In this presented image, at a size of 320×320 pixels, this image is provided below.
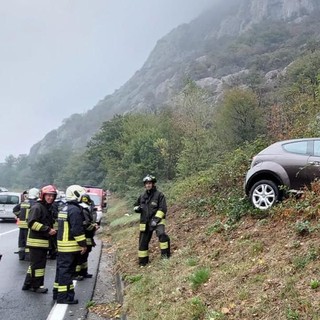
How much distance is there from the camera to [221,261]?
272 inches

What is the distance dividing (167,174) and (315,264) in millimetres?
28338

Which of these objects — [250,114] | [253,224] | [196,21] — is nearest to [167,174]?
[250,114]

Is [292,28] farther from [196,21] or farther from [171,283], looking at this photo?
[171,283]

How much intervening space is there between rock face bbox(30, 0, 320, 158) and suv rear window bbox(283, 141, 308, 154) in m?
82.8

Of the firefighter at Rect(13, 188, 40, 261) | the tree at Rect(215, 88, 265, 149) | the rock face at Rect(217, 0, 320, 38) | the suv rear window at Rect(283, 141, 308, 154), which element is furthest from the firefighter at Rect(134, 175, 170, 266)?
the rock face at Rect(217, 0, 320, 38)

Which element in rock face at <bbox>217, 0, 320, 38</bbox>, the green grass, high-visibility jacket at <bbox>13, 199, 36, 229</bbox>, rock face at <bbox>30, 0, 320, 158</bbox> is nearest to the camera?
the green grass

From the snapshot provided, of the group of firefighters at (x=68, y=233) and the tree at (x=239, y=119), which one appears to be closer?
the group of firefighters at (x=68, y=233)

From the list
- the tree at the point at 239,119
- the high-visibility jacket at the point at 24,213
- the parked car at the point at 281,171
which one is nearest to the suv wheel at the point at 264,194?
the parked car at the point at 281,171

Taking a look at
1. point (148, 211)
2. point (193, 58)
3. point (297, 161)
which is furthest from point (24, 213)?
point (193, 58)

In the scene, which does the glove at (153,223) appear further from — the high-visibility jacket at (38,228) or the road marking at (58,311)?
the road marking at (58,311)

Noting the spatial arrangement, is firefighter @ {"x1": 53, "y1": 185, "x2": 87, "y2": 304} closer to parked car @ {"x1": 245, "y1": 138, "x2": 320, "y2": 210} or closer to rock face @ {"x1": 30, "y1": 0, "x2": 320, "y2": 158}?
parked car @ {"x1": 245, "y1": 138, "x2": 320, "y2": 210}

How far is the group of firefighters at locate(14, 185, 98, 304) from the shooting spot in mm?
6977

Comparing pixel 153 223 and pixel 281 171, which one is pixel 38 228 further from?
pixel 281 171

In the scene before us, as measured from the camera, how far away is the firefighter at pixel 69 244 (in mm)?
6906
